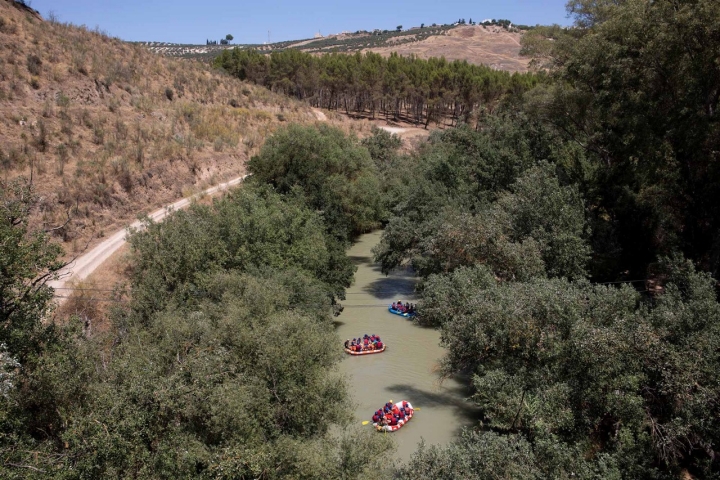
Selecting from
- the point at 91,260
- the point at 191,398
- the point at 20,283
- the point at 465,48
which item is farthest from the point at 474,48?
the point at 191,398

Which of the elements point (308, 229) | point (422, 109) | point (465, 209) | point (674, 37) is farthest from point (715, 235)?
point (422, 109)

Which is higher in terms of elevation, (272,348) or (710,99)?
(710,99)

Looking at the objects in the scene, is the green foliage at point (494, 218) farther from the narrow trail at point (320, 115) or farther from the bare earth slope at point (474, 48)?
the bare earth slope at point (474, 48)

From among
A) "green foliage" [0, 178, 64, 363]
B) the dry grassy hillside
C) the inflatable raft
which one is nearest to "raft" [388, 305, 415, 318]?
the inflatable raft

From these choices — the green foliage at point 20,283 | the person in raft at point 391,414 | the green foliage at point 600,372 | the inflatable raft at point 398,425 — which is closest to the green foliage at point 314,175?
the inflatable raft at point 398,425

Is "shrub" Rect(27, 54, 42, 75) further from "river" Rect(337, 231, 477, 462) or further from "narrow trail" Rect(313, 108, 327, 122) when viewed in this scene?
"narrow trail" Rect(313, 108, 327, 122)

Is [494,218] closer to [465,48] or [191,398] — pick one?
[191,398]

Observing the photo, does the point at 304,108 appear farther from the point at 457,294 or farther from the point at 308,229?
the point at 457,294

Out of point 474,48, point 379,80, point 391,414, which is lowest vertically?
point 391,414
